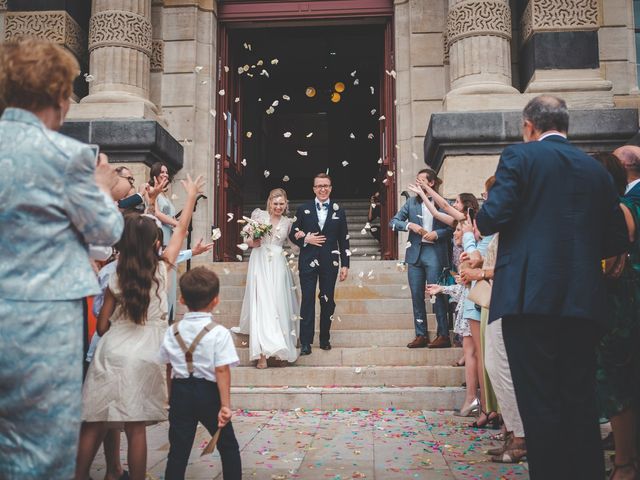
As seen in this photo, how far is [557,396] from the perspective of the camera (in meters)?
3.19

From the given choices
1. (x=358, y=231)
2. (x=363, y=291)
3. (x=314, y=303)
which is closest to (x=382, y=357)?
(x=314, y=303)

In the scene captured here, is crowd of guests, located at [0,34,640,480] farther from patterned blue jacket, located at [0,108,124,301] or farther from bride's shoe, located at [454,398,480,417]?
bride's shoe, located at [454,398,480,417]

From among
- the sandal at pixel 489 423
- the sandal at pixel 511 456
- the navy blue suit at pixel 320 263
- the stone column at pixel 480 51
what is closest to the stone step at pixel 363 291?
the navy blue suit at pixel 320 263

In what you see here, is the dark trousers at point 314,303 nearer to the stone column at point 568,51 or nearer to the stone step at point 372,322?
the stone step at point 372,322

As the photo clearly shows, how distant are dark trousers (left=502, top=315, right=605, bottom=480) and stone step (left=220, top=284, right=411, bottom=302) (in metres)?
5.84

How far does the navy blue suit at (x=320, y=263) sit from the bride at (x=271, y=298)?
0.17 metres

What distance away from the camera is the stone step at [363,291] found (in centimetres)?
910

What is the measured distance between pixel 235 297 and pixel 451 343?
3067 mm

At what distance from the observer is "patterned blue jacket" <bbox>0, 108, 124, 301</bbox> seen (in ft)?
7.36

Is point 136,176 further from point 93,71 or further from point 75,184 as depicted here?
point 75,184

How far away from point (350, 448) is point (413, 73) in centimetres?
761

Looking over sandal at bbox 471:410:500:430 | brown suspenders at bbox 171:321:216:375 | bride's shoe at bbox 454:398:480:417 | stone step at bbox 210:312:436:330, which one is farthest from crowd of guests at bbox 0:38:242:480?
stone step at bbox 210:312:436:330

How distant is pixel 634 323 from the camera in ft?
12.9

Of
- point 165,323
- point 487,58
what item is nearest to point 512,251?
point 165,323
